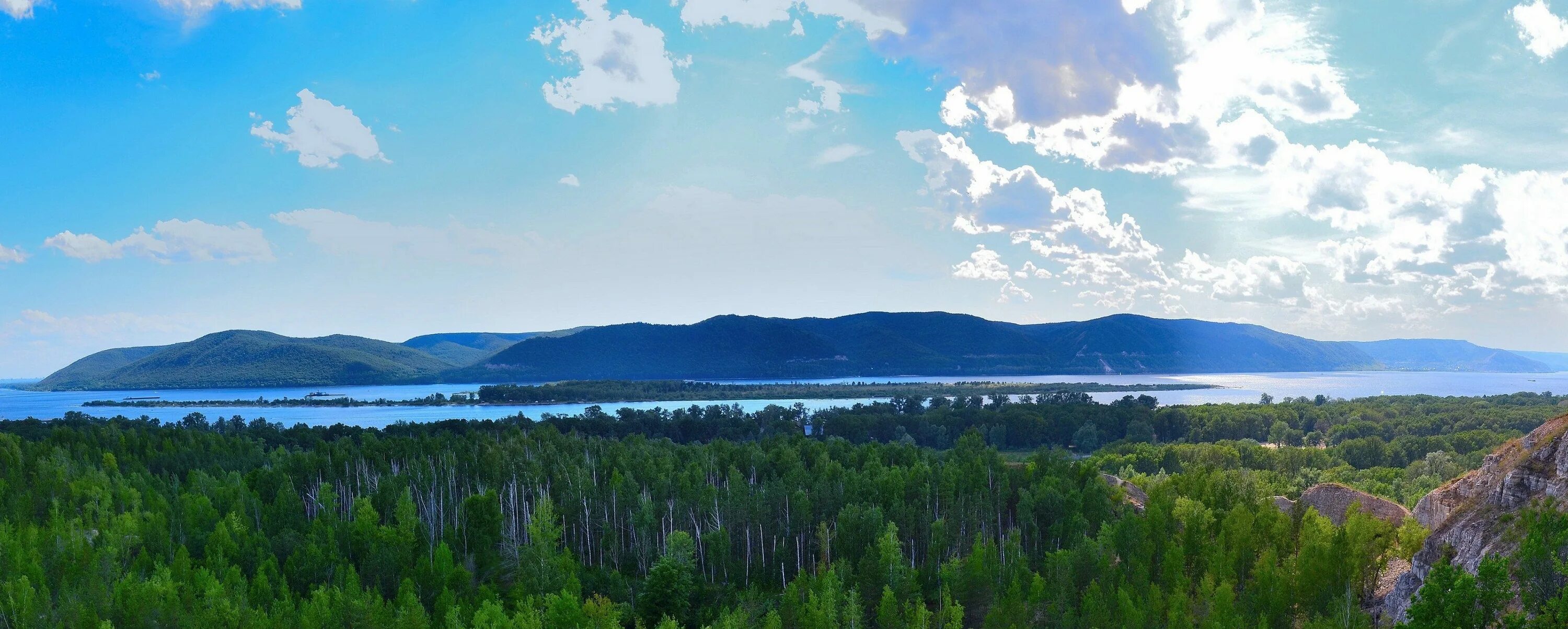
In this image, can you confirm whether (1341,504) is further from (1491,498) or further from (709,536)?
(709,536)

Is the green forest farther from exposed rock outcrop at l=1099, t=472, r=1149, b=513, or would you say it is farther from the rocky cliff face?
the rocky cliff face

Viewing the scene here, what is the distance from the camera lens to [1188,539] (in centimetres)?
5206

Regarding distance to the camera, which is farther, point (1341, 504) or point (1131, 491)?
point (1131, 491)

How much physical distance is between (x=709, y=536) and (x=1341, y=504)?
132ft

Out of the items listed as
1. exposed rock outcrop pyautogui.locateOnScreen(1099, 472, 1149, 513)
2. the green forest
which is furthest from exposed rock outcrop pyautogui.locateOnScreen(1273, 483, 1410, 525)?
exposed rock outcrop pyautogui.locateOnScreen(1099, 472, 1149, 513)

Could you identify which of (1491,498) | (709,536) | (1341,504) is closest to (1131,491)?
(1341,504)

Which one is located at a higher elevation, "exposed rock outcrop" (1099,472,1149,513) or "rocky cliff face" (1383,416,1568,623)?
"rocky cliff face" (1383,416,1568,623)

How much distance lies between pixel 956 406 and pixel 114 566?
127 meters

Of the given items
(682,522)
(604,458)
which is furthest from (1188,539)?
(604,458)

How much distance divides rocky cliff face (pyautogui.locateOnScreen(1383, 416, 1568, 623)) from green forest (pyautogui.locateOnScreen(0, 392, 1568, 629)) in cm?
170

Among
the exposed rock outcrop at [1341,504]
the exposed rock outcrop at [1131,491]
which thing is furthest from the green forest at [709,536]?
the exposed rock outcrop at [1341,504]

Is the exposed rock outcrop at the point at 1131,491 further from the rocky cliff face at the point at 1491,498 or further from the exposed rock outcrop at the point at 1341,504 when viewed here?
the rocky cliff face at the point at 1491,498

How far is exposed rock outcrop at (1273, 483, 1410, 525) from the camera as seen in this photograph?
5294 centimetres

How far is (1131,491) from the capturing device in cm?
7225
